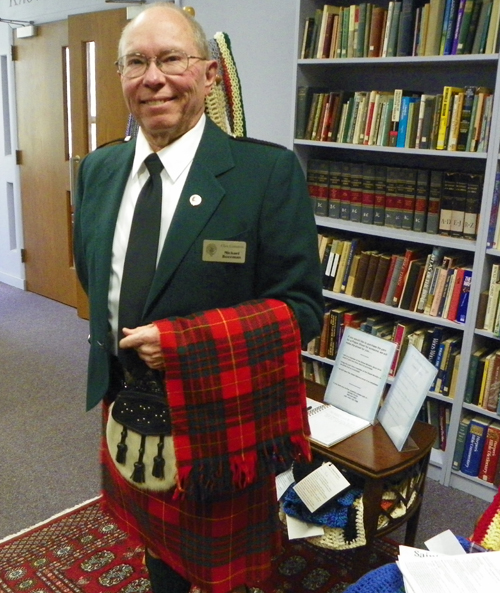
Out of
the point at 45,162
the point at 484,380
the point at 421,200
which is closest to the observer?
the point at 484,380

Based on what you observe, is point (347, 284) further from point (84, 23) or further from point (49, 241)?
point (49, 241)

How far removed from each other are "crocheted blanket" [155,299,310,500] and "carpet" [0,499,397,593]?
32.2 inches

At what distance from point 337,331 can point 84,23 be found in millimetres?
2522

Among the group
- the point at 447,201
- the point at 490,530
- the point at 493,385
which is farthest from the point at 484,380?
the point at 490,530

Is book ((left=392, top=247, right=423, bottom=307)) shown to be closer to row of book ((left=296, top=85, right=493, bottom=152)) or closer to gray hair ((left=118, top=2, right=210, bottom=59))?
row of book ((left=296, top=85, right=493, bottom=152))

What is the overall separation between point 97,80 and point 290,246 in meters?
3.07

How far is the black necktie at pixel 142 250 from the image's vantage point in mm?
1124

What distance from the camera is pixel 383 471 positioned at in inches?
62.8

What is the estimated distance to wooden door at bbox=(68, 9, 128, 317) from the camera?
11.8 feet

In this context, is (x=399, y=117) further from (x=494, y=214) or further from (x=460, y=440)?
(x=460, y=440)

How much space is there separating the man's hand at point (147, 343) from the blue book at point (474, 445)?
5.36ft

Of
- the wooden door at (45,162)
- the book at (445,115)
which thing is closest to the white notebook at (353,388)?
the book at (445,115)

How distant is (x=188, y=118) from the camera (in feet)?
3.70

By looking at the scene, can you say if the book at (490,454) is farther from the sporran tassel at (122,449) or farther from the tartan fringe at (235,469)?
the sporran tassel at (122,449)
